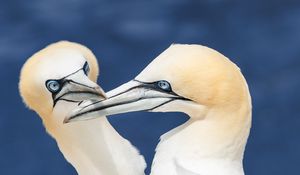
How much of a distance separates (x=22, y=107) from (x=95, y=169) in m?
2.37

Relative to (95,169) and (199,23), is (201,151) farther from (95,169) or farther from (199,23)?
(199,23)

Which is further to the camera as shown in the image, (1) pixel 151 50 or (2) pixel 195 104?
(1) pixel 151 50

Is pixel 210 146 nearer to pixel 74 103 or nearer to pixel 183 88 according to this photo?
pixel 183 88

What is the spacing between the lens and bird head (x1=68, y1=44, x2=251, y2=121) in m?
6.88

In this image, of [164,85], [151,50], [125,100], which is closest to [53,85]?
[125,100]

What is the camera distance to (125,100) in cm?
703

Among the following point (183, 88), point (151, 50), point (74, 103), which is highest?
point (183, 88)

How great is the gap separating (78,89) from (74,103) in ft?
0.74

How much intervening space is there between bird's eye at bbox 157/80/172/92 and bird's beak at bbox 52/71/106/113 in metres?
0.29

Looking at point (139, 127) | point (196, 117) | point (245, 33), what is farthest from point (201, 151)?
point (245, 33)

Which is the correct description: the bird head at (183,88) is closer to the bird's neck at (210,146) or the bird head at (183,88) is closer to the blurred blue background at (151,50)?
the bird's neck at (210,146)

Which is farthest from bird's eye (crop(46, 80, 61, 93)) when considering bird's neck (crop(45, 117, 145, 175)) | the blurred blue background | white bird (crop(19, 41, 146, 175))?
the blurred blue background

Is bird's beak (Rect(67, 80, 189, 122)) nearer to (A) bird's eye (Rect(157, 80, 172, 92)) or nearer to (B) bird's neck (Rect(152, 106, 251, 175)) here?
(A) bird's eye (Rect(157, 80, 172, 92))

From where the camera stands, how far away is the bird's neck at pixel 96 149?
7.57 meters
